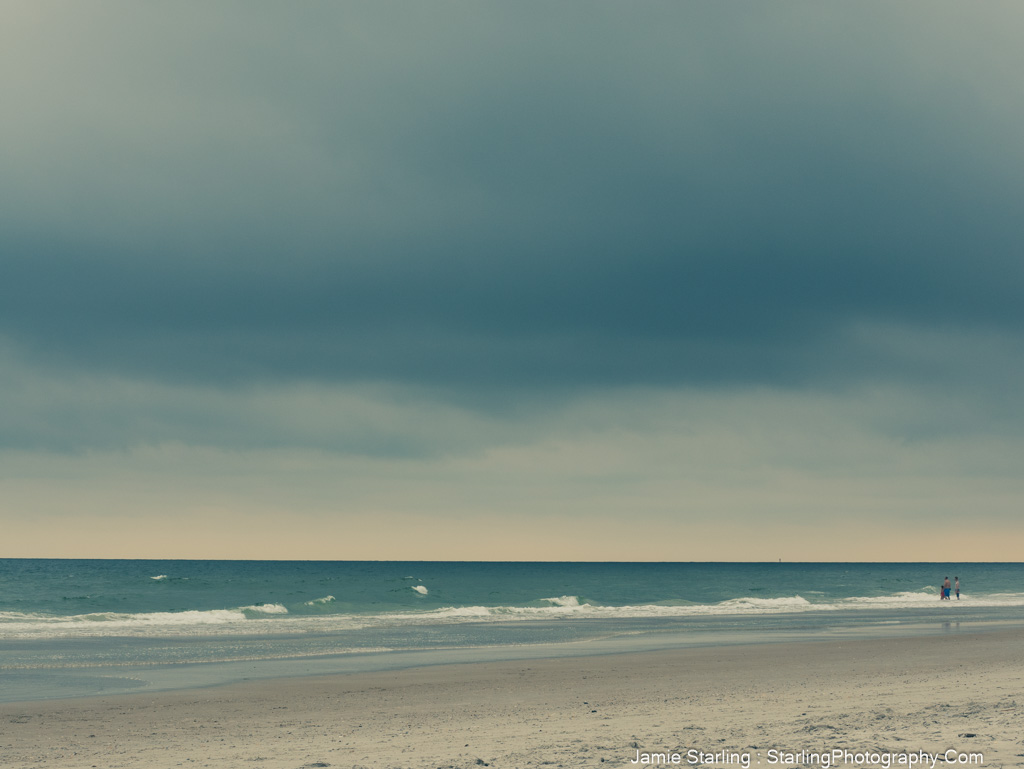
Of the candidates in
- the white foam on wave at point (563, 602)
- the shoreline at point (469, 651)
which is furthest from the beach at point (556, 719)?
the white foam on wave at point (563, 602)

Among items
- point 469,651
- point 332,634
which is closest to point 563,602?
point 332,634

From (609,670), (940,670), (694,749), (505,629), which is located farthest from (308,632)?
(694,749)

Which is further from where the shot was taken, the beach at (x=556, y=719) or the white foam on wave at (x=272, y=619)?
the white foam on wave at (x=272, y=619)

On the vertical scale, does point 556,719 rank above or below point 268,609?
above

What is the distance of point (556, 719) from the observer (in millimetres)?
14023

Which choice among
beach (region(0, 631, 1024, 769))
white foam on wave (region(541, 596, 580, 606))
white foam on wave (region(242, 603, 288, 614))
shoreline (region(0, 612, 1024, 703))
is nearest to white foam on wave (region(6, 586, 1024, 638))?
white foam on wave (region(242, 603, 288, 614))

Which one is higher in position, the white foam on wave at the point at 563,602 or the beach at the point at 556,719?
the beach at the point at 556,719

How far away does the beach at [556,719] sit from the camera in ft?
34.9

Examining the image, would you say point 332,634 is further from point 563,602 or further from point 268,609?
point 563,602

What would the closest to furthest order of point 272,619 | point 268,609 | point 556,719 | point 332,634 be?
1. point 556,719
2. point 332,634
3. point 272,619
4. point 268,609

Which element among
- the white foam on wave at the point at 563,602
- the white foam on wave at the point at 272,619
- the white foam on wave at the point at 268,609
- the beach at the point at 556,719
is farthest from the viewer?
the white foam on wave at the point at 563,602

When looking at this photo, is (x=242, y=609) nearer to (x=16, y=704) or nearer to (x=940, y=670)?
(x=16, y=704)

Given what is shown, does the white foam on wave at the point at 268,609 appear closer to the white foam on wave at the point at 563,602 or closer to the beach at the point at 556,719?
the white foam on wave at the point at 563,602

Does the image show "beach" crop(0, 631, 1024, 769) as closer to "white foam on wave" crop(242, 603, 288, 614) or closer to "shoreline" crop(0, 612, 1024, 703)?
"shoreline" crop(0, 612, 1024, 703)
